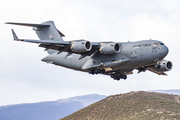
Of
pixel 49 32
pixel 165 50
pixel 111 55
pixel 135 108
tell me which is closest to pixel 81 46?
pixel 111 55

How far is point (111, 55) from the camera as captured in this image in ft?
83.3

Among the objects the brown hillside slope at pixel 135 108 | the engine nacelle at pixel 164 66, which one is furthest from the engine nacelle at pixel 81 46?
the brown hillside slope at pixel 135 108

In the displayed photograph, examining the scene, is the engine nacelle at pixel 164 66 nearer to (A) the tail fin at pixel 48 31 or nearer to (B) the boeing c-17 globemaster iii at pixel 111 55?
(B) the boeing c-17 globemaster iii at pixel 111 55

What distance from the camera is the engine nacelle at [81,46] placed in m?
23.9

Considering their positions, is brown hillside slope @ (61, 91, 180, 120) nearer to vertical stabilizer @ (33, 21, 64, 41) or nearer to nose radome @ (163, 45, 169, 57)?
vertical stabilizer @ (33, 21, 64, 41)

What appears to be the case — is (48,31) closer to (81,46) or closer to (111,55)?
(81,46)

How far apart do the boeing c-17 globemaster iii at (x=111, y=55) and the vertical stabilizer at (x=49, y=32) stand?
2662 millimetres

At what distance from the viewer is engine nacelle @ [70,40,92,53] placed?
78.4ft

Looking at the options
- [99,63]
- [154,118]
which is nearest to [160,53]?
[99,63]

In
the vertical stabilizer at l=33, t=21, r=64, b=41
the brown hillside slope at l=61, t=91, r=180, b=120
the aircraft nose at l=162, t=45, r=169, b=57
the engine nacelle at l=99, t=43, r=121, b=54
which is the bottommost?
the brown hillside slope at l=61, t=91, r=180, b=120

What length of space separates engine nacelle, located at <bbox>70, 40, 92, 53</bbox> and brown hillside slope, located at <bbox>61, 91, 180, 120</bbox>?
2492 cm

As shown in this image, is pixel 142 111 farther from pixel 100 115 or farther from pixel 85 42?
pixel 85 42

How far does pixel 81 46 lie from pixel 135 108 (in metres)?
28.6

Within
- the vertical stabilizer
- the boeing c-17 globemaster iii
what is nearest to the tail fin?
the vertical stabilizer
